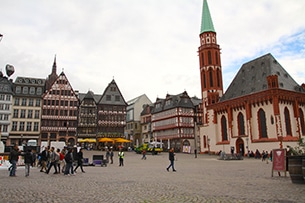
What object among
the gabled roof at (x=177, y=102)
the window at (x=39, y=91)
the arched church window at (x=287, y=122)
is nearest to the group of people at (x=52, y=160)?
the arched church window at (x=287, y=122)

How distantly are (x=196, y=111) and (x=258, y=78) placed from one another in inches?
869

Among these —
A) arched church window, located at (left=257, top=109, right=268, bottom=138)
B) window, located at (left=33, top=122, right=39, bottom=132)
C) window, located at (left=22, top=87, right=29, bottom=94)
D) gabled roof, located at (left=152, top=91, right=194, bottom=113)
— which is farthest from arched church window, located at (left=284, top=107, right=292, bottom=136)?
window, located at (left=22, top=87, right=29, bottom=94)

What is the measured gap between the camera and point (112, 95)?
227ft

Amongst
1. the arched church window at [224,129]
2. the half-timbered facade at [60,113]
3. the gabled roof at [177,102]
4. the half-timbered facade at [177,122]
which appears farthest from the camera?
the gabled roof at [177,102]

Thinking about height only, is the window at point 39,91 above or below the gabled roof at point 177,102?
above

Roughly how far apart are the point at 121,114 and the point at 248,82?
107 ft

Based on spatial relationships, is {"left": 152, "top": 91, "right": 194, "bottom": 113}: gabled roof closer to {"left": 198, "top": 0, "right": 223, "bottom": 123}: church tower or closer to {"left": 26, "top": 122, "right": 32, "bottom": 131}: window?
{"left": 198, "top": 0, "right": 223, "bottom": 123}: church tower

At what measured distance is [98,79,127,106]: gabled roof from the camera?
223 feet

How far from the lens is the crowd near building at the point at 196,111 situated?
43125 mm

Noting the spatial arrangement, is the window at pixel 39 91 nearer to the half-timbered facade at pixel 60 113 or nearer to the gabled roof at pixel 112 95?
the half-timbered facade at pixel 60 113

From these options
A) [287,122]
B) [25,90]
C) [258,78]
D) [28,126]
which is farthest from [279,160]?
[25,90]

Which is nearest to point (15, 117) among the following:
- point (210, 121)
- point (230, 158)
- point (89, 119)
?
point (89, 119)

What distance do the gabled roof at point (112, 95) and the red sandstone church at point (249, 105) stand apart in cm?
2182

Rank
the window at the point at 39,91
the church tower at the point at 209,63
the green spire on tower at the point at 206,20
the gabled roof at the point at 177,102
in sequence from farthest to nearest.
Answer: the gabled roof at the point at 177,102 < the green spire on tower at the point at 206,20 < the window at the point at 39,91 < the church tower at the point at 209,63
